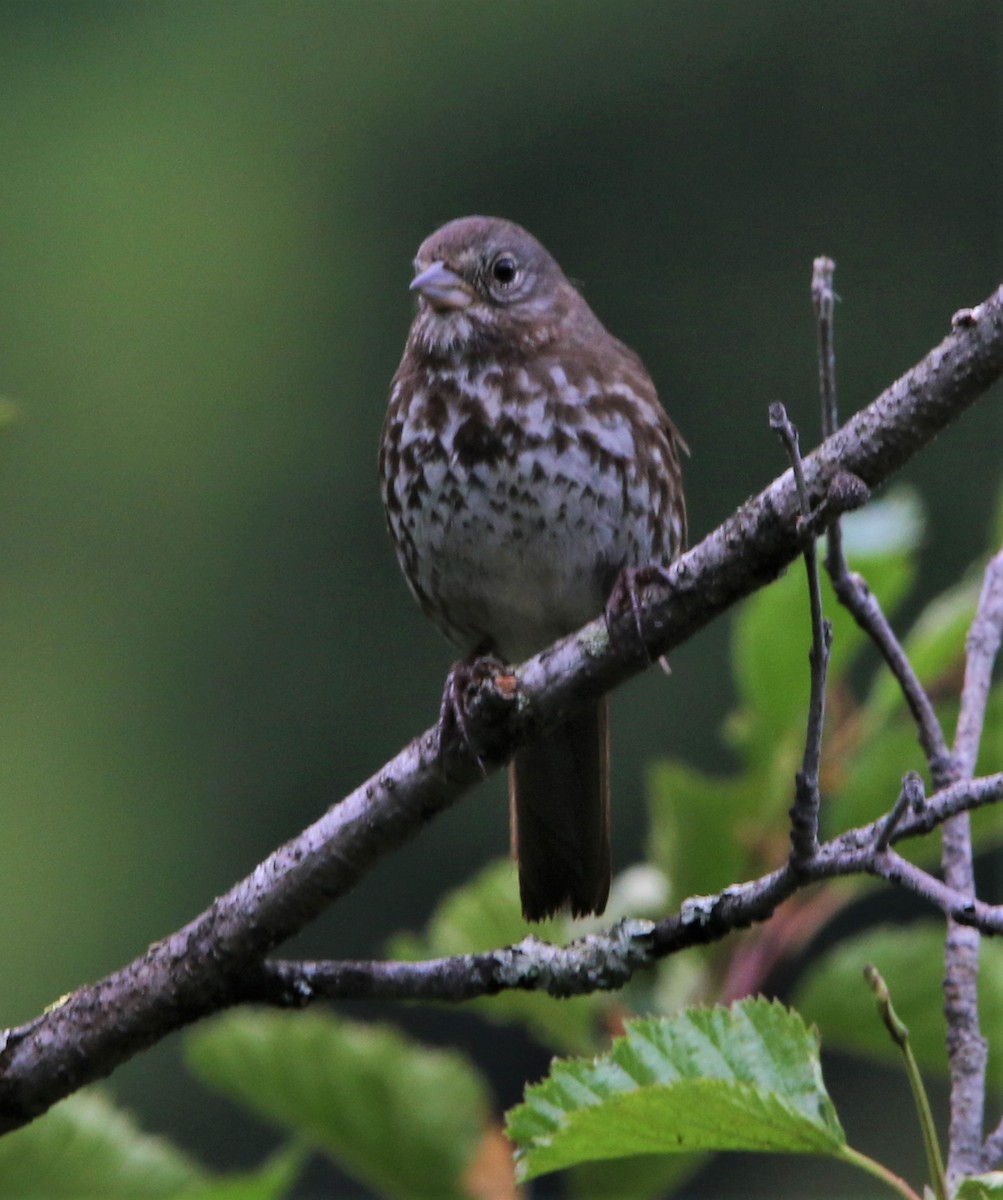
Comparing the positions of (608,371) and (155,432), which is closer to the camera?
(608,371)

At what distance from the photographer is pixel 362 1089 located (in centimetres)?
236

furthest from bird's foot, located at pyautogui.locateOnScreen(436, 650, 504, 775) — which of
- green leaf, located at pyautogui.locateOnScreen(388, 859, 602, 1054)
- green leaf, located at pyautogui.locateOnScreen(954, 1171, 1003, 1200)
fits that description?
green leaf, located at pyautogui.locateOnScreen(954, 1171, 1003, 1200)

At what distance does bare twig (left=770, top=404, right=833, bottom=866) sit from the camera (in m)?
1.85

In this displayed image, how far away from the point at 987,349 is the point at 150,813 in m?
13.0

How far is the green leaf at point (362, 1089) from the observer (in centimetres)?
234

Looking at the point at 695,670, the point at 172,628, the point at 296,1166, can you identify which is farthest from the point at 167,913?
the point at 296,1166

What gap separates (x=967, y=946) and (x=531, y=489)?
130 cm

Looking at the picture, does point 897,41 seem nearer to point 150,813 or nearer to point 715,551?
point 150,813

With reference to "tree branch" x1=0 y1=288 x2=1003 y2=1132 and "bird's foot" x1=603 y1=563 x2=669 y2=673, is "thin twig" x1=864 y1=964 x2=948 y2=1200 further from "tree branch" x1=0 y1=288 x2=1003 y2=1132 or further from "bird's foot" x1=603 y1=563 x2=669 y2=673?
"bird's foot" x1=603 y1=563 x2=669 y2=673

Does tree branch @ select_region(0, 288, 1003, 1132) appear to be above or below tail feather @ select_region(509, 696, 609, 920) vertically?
below

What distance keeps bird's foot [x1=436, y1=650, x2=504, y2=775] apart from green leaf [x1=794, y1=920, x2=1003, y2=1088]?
57cm

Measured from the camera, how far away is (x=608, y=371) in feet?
11.0

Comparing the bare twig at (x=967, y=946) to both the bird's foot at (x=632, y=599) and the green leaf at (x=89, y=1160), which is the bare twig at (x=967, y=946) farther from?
the green leaf at (x=89, y=1160)

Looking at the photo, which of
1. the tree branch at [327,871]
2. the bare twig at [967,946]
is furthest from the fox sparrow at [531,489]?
the bare twig at [967,946]
